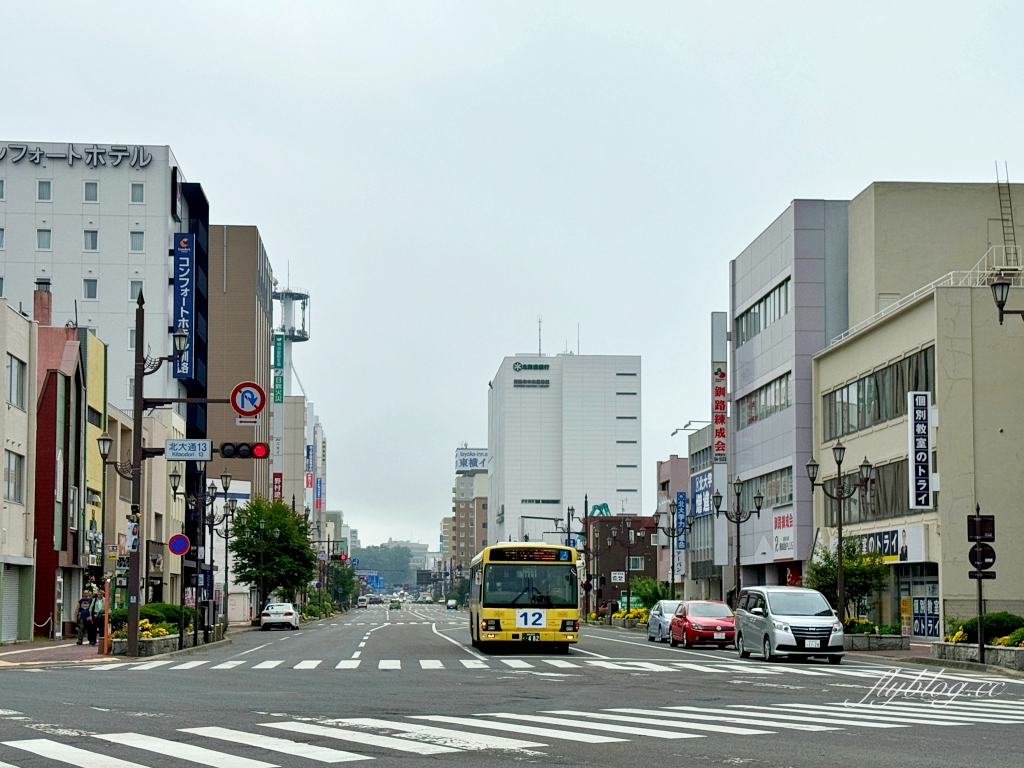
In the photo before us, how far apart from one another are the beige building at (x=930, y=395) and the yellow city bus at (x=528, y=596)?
59.9ft

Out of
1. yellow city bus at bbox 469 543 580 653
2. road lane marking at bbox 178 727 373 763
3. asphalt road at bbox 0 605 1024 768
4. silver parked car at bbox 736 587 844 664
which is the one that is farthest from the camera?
yellow city bus at bbox 469 543 580 653

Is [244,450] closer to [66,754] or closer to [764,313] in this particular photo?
[66,754]

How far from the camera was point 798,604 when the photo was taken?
32625mm

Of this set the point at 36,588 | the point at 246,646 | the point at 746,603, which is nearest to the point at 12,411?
the point at 36,588

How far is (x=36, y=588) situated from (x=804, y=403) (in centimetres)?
3524

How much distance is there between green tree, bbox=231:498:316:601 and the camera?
82812 mm

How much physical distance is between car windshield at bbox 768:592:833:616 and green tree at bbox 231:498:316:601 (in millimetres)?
54209

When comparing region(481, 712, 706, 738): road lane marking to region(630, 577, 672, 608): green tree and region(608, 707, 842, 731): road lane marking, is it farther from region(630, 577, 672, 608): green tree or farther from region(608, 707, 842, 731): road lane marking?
region(630, 577, 672, 608): green tree

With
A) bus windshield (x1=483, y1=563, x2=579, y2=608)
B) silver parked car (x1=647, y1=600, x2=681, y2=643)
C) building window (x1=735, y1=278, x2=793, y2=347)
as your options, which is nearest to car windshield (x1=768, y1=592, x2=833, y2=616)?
bus windshield (x1=483, y1=563, x2=579, y2=608)

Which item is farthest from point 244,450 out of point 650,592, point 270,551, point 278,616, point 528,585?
point 650,592

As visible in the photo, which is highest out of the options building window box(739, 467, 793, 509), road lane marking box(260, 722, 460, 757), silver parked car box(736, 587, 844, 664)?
building window box(739, 467, 793, 509)

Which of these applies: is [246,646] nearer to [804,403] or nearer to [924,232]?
[804,403]

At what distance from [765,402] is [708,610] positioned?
2910 cm

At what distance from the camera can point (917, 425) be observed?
48.0 meters
